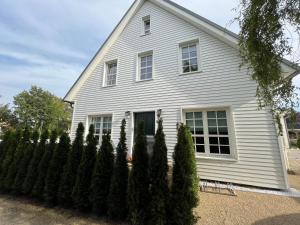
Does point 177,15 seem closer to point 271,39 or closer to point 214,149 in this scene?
point 271,39

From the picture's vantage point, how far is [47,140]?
13.4ft

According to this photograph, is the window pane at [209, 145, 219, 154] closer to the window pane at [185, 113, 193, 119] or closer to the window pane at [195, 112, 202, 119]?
the window pane at [195, 112, 202, 119]

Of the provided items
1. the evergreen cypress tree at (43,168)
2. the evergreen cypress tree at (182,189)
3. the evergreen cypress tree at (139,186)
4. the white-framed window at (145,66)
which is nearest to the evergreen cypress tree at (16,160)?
the evergreen cypress tree at (43,168)

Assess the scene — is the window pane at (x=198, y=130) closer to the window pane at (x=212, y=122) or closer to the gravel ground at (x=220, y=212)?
the window pane at (x=212, y=122)

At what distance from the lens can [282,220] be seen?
277cm

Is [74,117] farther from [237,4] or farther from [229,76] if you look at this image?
[237,4]

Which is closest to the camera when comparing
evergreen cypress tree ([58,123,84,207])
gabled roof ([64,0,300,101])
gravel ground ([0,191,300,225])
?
gravel ground ([0,191,300,225])

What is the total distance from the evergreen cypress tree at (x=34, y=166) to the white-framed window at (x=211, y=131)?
4752 mm

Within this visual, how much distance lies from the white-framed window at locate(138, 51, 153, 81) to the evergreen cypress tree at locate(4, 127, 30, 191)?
188 inches

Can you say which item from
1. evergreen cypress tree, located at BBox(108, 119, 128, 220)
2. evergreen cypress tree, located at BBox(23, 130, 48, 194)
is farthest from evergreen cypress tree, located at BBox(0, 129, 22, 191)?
evergreen cypress tree, located at BBox(108, 119, 128, 220)

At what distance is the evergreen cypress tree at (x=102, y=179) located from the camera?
2.96m

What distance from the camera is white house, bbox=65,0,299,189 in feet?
15.3

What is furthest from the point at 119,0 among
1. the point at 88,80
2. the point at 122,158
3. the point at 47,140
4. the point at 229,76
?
the point at 122,158

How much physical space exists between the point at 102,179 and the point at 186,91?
4.29 m
